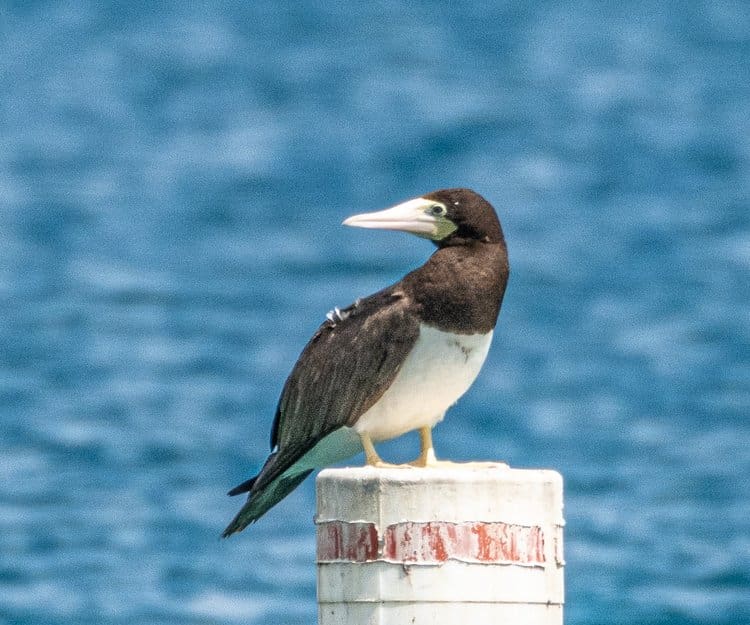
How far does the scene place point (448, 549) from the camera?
17.2ft

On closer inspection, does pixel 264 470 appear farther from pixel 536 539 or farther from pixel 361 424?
pixel 536 539

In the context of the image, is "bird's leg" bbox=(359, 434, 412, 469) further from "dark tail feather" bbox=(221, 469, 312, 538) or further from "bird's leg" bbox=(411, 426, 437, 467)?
"dark tail feather" bbox=(221, 469, 312, 538)

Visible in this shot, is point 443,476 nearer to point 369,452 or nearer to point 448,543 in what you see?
point 448,543

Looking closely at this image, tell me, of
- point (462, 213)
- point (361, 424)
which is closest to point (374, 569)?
point (361, 424)

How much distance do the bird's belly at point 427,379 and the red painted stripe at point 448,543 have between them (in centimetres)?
158

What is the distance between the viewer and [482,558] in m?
5.25

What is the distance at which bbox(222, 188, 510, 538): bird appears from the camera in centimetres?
679

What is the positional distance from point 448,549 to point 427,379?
169 cm

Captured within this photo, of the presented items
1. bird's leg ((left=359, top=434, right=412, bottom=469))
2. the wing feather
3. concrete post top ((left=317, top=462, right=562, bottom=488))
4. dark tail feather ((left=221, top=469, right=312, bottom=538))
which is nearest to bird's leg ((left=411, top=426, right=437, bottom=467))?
bird's leg ((left=359, top=434, right=412, bottom=469))

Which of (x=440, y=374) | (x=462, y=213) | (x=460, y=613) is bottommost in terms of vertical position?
(x=460, y=613)

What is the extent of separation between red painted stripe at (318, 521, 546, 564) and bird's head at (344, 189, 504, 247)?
6.34ft

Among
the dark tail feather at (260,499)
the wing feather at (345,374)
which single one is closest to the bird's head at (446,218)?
the wing feather at (345,374)

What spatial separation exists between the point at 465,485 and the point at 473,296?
164cm

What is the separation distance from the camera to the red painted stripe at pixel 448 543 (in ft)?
17.2
